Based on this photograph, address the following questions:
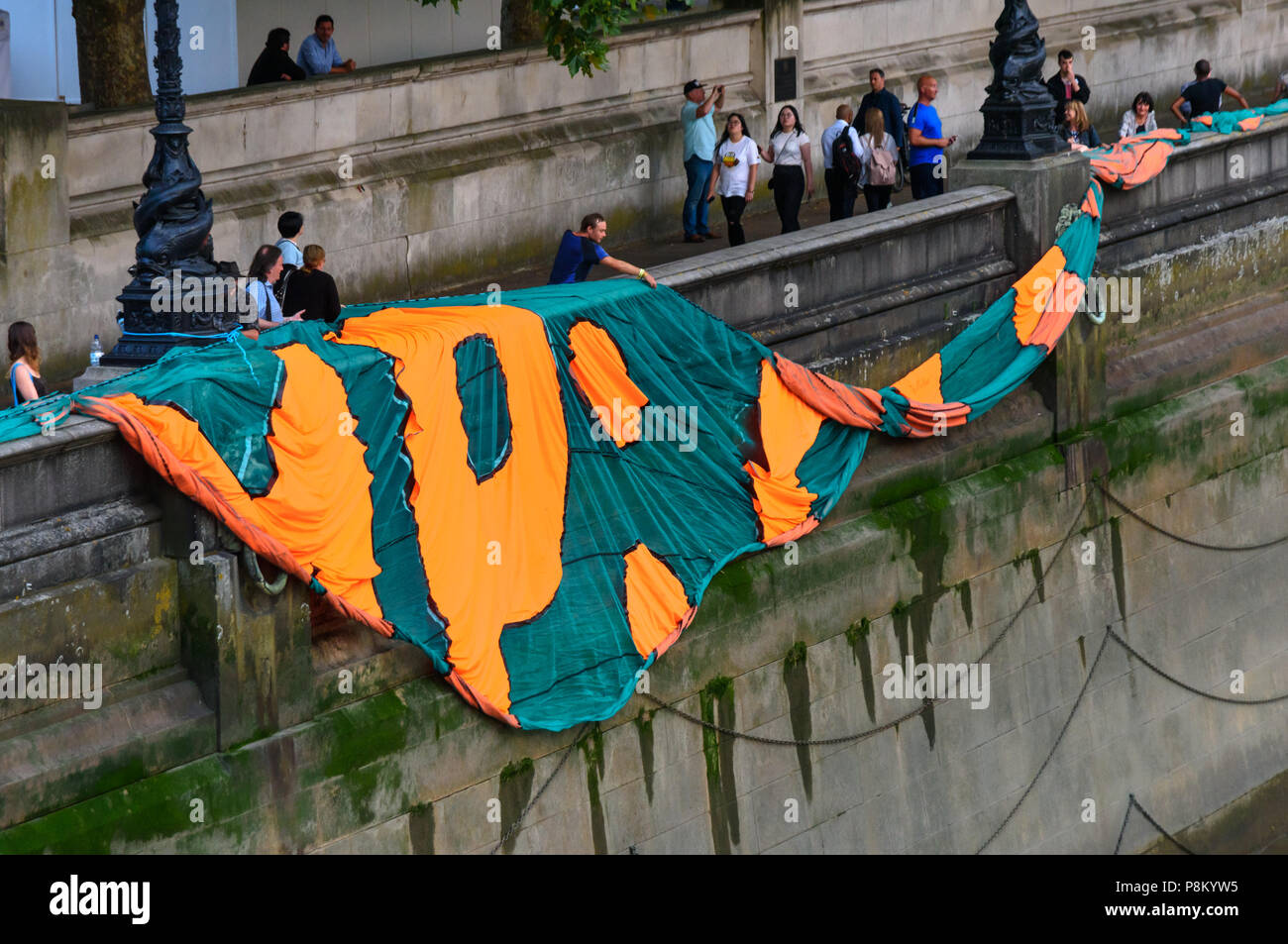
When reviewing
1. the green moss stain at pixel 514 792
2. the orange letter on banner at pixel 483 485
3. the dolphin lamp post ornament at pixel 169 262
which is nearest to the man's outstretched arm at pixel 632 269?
the orange letter on banner at pixel 483 485

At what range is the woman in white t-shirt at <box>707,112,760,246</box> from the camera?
2059cm

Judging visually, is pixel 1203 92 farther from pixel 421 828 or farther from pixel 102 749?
pixel 102 749

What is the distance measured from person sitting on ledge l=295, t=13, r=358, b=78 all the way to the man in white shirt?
463 cm

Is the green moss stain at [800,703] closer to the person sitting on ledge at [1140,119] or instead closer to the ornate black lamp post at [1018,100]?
the ornate black lamp post at [1018,100]

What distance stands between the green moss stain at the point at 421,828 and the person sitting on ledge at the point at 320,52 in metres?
10.7

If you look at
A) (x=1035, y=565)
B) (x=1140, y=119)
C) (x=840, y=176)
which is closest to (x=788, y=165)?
(x=840, y=176)

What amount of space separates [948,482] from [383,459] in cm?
546

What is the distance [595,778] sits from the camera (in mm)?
13734

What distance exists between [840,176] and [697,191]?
1.53 m

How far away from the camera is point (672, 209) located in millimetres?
21797

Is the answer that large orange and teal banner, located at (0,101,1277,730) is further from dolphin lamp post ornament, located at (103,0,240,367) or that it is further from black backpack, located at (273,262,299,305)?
black backpack, located at (273,262,299,305)

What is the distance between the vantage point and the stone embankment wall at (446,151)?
16594mm

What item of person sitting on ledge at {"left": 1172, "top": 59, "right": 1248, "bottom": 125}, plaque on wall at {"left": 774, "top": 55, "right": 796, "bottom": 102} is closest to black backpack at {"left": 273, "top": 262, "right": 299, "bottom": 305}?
plaque on wall at {"left": 774, "top": 55, "right": 796, "bottom": 102}
